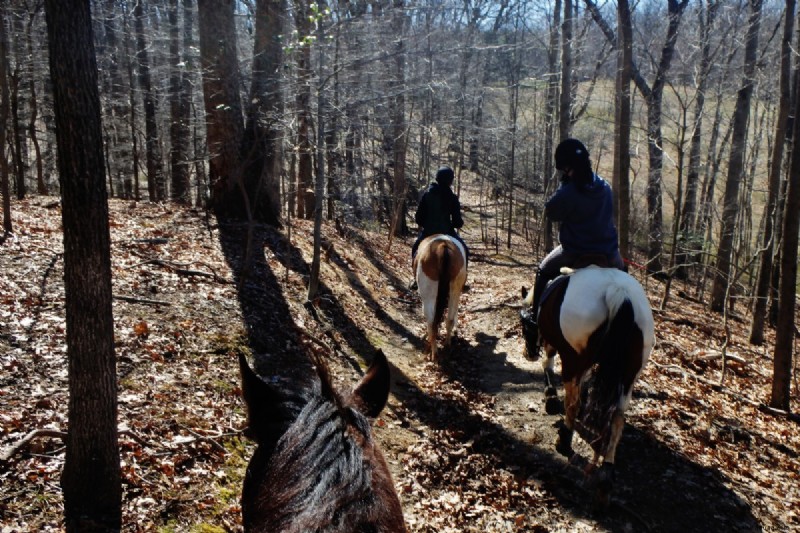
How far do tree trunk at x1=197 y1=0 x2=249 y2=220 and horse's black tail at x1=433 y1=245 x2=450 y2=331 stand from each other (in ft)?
14.1

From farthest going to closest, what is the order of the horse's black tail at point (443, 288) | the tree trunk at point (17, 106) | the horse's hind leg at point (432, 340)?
the tree trunk at point (17, 106), the horse's hind leg at point (432, 340), the horse's black tail at point (443, 288)

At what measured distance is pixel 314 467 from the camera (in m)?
1.81

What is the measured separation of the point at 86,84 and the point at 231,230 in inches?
309

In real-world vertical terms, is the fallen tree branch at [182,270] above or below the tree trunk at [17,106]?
below

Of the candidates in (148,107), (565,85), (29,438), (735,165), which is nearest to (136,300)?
(29,438)

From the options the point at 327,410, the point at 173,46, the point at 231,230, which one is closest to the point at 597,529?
the point at 327,410

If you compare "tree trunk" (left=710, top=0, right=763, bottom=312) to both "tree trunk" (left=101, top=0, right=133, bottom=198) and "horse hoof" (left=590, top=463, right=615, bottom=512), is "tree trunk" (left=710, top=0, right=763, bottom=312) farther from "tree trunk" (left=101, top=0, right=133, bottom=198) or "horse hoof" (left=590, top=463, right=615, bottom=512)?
"tree trunk" (left=101, top=0, right=133, bottom=198)

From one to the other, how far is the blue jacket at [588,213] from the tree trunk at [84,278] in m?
4.39

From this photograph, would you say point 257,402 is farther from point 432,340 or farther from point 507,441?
point 432,340

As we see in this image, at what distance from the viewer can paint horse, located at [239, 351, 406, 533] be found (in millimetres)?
1666

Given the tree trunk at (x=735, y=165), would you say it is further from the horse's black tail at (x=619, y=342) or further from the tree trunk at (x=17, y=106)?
the tree trunk at (x=17, y=106)

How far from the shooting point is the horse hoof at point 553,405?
22.4ft

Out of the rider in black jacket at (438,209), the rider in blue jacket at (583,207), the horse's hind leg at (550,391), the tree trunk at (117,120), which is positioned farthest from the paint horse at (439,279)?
the tree trunk at (117,120)

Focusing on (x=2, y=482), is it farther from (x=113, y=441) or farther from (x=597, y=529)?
(x=597, y=529)
